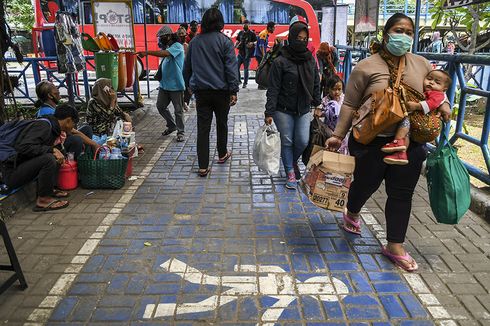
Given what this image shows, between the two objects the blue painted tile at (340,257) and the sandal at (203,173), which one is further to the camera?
the sandal at (203,173)

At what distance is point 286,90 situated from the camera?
181 inches

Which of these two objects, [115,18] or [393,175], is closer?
[393,175]

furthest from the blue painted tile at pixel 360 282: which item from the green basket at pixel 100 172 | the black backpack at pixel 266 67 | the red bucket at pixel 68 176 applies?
the red bucket at pixel 68 176

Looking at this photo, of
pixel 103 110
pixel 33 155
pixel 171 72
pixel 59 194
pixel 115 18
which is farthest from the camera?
→ pixel 115 18

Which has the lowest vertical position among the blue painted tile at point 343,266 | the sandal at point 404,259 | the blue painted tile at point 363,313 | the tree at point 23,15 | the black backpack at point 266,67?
the blue painted tile at point 363,313

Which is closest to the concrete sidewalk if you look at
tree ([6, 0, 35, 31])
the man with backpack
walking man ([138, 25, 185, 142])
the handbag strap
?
the man with backpack

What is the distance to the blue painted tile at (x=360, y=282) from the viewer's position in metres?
2.93

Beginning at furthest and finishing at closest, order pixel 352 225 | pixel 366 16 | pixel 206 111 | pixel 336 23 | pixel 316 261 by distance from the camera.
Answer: pixel 336 23, pixel 366 16, pixel 206 111, pixel 352 225, pixel 316 261

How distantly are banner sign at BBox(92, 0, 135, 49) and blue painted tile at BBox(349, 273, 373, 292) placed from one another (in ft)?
24.3

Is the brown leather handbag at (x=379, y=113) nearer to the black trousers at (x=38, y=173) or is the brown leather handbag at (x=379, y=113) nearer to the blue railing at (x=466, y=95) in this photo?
the blue railing at (x=466, y=95)

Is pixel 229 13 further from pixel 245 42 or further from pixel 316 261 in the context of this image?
pixel 316 261

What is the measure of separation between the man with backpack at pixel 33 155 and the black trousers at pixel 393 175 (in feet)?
9.75

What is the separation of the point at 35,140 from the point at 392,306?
11.5 ft

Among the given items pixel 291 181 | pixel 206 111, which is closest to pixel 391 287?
pixel 291 181
